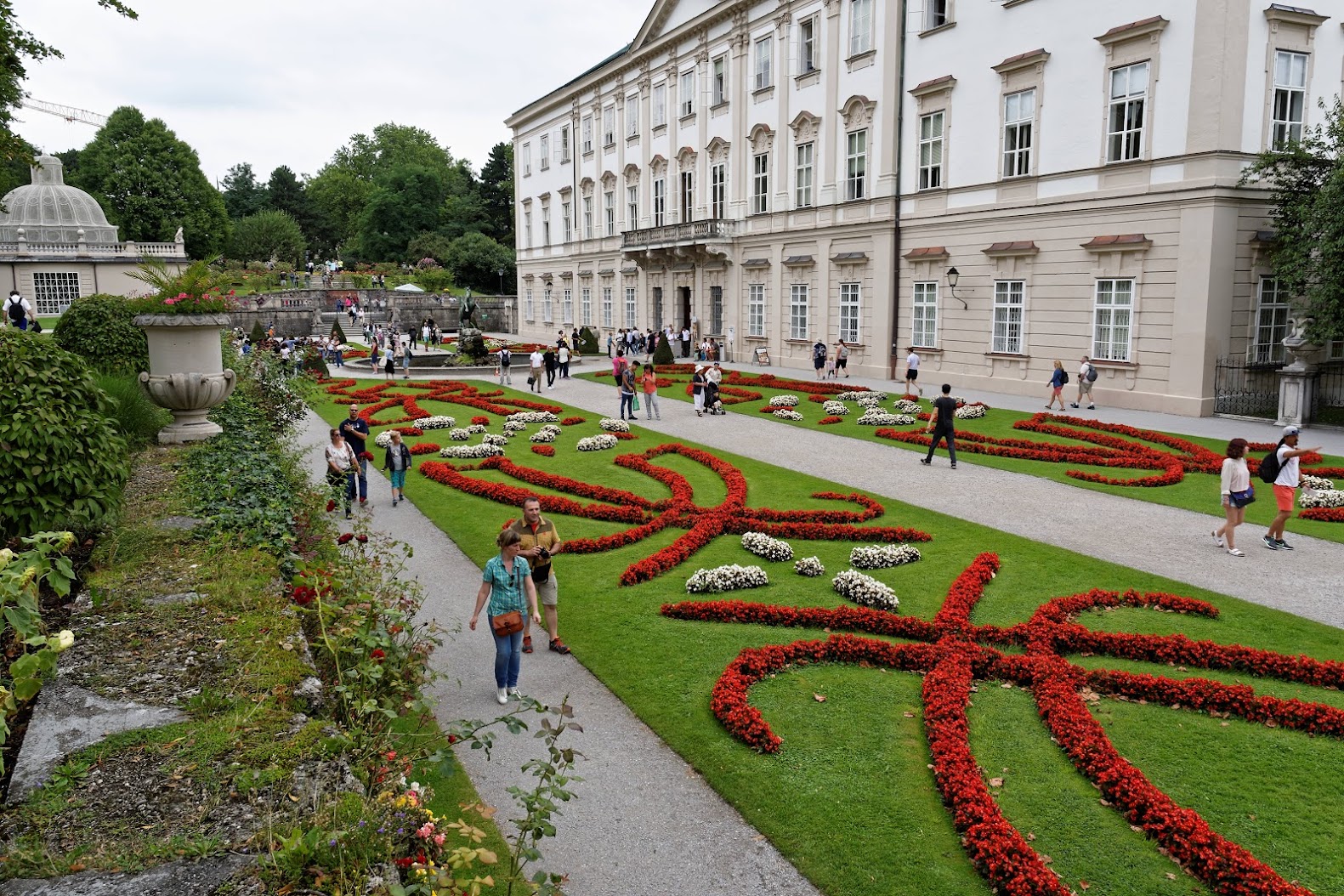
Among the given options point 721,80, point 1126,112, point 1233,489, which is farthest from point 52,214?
point 1233,489

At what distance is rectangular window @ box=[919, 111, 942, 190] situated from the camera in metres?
31.1

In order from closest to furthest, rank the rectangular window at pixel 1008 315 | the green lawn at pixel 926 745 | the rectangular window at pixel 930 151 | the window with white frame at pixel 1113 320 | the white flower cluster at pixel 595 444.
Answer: the green lawn at pixel 926 745 < the white flower cluster at pixel 595 444 < the window with white frame at pixel 1113 320 < the rectangular window at pixel 1008 315 < the rectangular window at pixel 930 151

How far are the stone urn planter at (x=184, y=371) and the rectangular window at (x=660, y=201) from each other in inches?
1343

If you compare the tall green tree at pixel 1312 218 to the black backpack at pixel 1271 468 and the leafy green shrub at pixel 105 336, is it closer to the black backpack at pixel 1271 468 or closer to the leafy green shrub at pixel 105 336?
the black backpack at pixel 1271 468

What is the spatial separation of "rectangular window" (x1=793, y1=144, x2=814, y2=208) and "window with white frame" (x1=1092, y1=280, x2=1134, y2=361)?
13.6 m

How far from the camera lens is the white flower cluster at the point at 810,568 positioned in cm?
1176

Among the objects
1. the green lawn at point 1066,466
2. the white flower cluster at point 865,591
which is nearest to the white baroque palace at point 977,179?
the green lawn at point 1066,466

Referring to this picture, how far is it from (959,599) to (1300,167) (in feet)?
64.0

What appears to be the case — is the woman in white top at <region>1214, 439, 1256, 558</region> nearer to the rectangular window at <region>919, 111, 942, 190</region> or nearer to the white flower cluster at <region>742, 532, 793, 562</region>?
the white flower cluster at <region>742, 532, 793, 562</region>

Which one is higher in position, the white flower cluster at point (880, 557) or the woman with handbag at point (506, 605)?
the woman with handbag at point (506, 605)

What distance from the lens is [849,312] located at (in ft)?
118

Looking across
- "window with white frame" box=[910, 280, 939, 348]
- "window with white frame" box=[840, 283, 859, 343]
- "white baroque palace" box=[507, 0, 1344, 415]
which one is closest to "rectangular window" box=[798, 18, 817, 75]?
"white baroque palace" box=[507, 0, 1344, 415]

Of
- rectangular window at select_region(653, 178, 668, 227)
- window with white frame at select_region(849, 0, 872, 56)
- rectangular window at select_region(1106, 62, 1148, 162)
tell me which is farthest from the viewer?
rectangular window at select_region(653, 178, 668, 227)

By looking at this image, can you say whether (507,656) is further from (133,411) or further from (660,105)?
(660,105)
